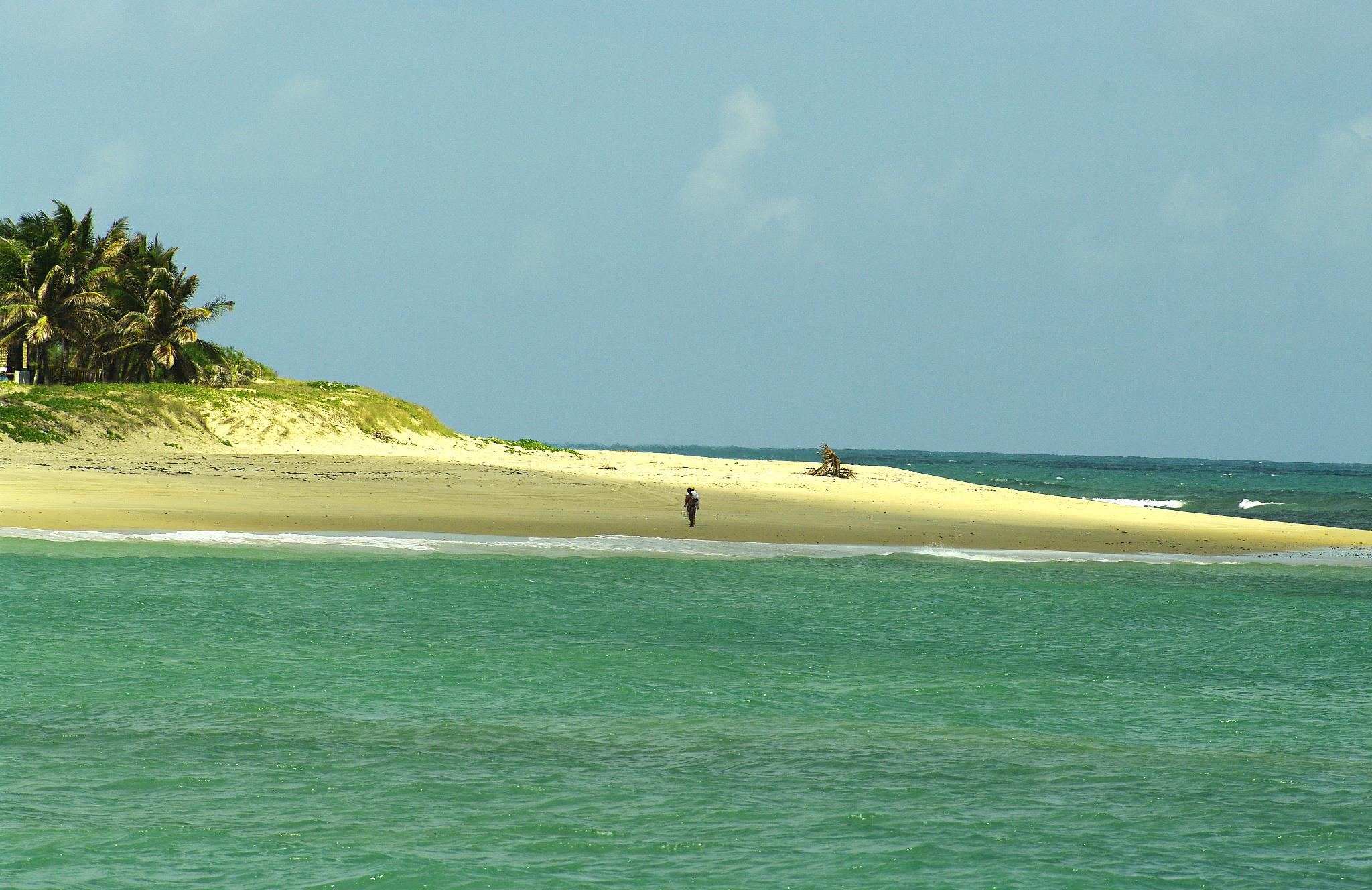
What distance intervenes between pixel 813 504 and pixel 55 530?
21391mm

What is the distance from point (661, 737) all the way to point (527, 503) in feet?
77.5

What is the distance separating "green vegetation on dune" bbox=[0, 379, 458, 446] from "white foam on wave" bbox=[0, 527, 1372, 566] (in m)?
20.3

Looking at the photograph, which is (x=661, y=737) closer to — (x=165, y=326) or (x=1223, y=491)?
(x=165, y=326)

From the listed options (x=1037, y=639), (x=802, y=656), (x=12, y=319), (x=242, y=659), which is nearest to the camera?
(x=242, y=659)

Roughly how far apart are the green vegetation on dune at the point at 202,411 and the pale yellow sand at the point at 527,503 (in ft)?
4.07

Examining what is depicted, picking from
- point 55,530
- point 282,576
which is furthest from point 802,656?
point 55,530

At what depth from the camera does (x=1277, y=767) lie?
1062 cm

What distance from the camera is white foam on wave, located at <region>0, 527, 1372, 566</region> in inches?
967

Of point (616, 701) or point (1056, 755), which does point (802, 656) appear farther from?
point (1056, 755)

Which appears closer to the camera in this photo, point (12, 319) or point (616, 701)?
point (616, 701)

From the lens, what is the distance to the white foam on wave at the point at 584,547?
80.6 feet

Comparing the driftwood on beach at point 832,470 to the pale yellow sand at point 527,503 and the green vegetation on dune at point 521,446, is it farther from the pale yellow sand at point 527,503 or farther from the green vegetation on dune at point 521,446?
the green vegetation on dune at point 521,446

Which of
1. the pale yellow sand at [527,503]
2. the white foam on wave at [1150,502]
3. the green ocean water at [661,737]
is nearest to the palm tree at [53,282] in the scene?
the pale yellow sand at [527,503]

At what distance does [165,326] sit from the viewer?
177 ft
